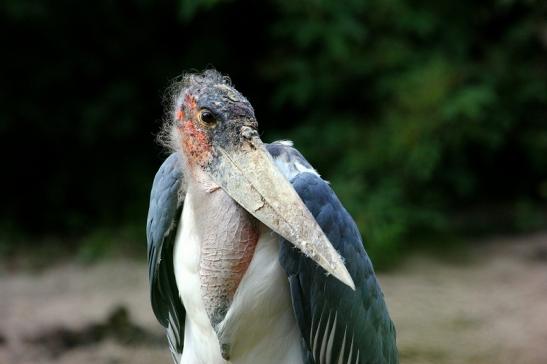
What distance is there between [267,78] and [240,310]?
427cm

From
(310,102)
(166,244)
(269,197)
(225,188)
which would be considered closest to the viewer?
(269,197)

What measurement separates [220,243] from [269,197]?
0.22 metres

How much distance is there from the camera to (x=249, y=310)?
2.50 meters

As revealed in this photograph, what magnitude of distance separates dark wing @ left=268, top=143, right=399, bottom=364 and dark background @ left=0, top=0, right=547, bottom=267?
3167 mm

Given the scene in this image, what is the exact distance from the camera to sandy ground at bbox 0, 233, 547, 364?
4449 mm

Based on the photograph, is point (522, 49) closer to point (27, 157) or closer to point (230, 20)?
point (230, 20)

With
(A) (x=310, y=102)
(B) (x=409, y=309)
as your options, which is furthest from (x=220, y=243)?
(A) (x=310, y=102)

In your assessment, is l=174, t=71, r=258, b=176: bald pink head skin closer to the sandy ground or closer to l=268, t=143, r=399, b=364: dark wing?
l=268, t=143, r=399, b=364: dark wing

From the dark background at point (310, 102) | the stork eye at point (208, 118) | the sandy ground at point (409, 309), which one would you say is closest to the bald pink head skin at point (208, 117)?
the stork eye at point (208, 118)

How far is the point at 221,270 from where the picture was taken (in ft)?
8.05

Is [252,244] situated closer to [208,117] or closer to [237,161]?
[237,161]

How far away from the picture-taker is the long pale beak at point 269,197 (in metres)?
2.22

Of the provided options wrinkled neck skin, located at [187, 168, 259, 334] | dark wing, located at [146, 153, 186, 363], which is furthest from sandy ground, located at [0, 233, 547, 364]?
wrinkled neck skin, located at [187, 168, 259, 334]

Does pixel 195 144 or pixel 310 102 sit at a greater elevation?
pixel 310 102
